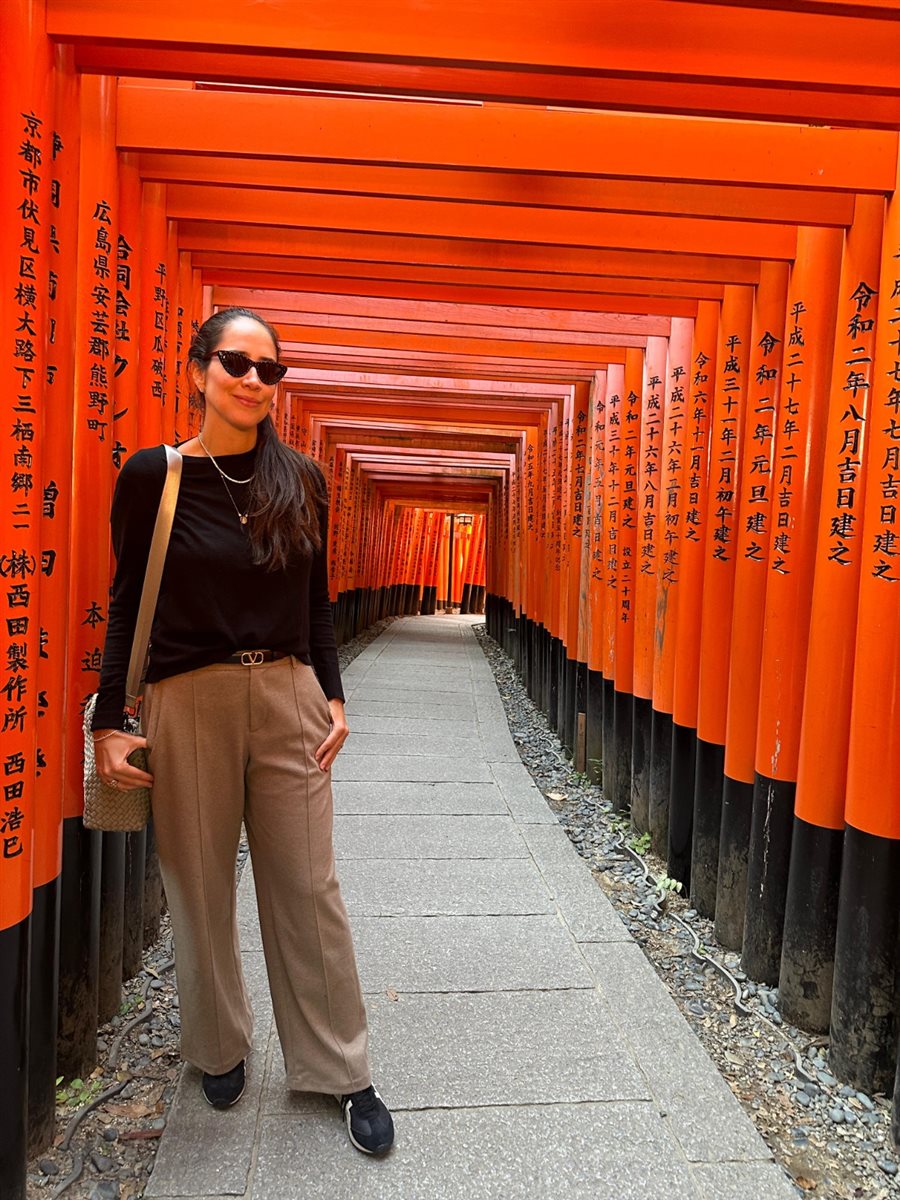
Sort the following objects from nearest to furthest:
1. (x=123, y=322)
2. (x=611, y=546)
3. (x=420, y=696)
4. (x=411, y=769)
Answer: (x=123, y=322)
(x=611, y=546)
(x=411, y=769)
(x=420, y=696)

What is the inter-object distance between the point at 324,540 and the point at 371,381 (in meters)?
5.90

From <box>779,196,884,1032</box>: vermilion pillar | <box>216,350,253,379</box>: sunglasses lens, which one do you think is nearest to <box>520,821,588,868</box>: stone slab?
<box>779,196,884,1032</box>: vermilion pillar

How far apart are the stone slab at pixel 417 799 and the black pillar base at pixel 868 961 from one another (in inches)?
105

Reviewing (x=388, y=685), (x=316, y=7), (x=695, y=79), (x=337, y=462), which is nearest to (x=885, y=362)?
(x=695, y=79)

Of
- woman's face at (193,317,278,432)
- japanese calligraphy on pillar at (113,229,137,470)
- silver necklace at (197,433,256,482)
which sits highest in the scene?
japanese calligraphy on pillar at (113,229,137,470)

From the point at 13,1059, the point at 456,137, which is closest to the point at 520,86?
the point at 456,137

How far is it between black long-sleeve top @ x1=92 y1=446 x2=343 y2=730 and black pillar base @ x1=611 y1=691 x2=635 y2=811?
12.5 feet

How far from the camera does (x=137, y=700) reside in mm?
2016

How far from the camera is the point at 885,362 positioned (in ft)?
8.16

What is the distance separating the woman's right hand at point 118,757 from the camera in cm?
195

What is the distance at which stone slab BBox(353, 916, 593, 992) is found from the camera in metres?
3.03

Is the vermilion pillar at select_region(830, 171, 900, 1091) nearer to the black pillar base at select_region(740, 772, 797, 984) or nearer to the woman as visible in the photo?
the black pillar base at select_region(740, 772, 797, 984)

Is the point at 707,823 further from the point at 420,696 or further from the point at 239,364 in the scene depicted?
the point at 420,696

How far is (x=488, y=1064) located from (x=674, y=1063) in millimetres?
597
